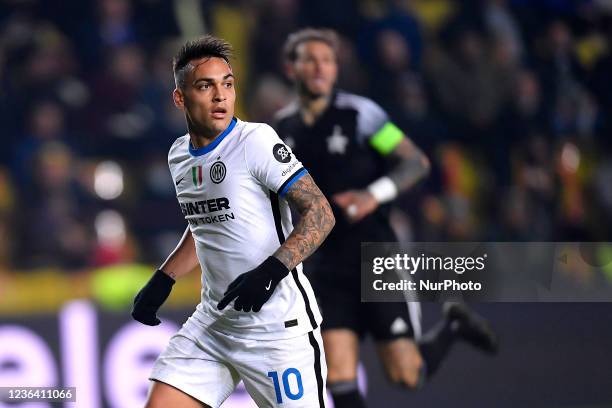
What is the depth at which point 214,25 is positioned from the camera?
8.21m

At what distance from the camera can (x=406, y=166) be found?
620cm

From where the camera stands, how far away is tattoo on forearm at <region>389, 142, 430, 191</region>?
614 cm

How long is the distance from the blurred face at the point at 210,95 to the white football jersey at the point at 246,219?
0.06m

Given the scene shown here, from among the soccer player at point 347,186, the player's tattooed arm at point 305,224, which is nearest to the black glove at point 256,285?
the player's tattooed arm at point 305,224

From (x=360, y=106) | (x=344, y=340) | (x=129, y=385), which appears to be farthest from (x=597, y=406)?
(x=129, y=385)

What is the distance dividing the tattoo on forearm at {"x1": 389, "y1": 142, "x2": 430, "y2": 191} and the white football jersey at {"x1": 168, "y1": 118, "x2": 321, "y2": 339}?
220cm

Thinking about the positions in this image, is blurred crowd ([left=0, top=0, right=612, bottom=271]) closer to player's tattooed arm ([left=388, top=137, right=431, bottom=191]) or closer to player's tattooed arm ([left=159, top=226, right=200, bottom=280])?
player's tattooed arm ([left=388, top=137, right=431, bottom=191])

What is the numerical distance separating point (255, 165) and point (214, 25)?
14.8 feet

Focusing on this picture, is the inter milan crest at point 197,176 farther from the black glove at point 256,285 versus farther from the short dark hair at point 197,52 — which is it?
the black glove at point 256,285

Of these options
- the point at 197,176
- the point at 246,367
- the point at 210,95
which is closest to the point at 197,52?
the point at 210,95

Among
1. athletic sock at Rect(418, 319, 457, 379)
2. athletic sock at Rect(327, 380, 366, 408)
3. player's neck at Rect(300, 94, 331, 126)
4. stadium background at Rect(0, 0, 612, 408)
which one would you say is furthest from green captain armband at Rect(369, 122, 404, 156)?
athletic sock at Rect(327, 380, 366, 408)

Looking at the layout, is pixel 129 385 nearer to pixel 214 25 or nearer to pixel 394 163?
pixel 394 163

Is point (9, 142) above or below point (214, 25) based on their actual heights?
below

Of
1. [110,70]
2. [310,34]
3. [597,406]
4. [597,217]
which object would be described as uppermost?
[110,70]
